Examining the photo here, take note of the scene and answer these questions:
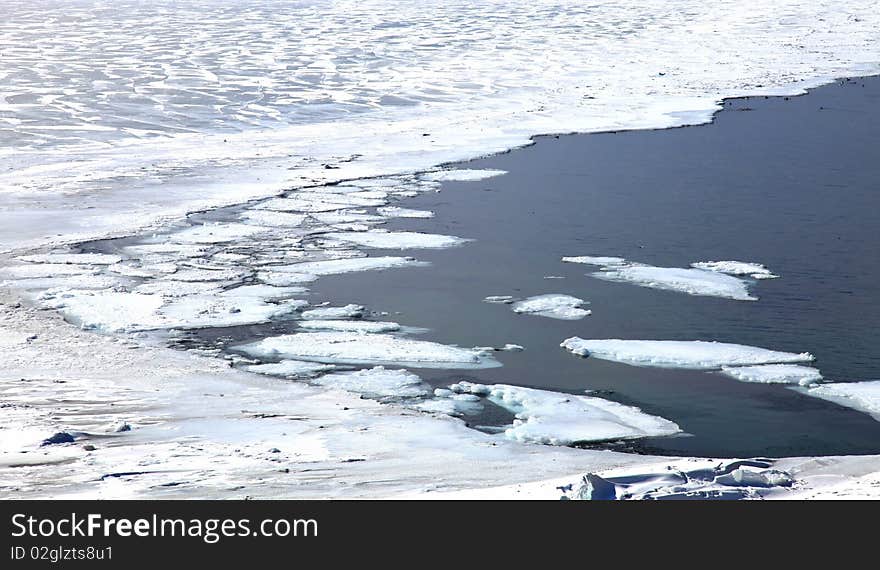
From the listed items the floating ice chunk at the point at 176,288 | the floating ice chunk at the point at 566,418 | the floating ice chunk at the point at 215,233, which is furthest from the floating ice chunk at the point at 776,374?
the floating ice chunk at the point at 215,233

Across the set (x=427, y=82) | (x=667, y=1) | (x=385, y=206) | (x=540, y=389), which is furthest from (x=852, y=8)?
(x=540, y=389)

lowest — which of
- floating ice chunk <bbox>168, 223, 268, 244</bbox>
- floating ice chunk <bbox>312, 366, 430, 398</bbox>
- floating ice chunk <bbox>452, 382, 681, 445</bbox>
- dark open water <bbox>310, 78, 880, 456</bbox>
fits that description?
dark open water <bbox>310, 78, 880, 456</bbox>

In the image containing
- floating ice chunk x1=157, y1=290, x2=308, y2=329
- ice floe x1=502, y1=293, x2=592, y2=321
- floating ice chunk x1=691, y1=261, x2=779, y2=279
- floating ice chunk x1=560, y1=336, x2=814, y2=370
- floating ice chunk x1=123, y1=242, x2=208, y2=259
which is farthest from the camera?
floating ice chunk x1=123, y1=242, x2=208, y2=259

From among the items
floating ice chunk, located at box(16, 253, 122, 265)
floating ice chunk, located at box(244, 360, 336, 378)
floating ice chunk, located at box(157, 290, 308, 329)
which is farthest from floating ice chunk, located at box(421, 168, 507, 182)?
floating ice chunk, located at box(244, 360, 336, 378)

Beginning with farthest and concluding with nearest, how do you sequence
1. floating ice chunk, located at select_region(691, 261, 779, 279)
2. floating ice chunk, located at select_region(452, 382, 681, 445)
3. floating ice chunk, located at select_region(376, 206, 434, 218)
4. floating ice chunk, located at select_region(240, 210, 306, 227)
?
floating ice chunk, located at select_region(376, 206, 434, 218), floating ice chunk, located at select_region(240, 210, 306, 227), floating ice chunk, located at select_region(691, 261, 779, 279), floating ice chunk, located at select_region(452, 382, 681, 445)

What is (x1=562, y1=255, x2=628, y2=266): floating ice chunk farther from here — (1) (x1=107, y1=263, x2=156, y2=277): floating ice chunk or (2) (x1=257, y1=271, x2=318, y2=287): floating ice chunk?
(1) (x1=107, y1=263, x2=156, y2=277): floating ice chunk

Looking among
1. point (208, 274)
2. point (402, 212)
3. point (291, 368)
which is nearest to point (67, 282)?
point (208, 274)

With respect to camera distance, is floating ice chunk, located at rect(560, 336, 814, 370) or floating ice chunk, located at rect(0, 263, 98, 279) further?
floating ice chunk, located at rect(0, 263, 98, 279)
